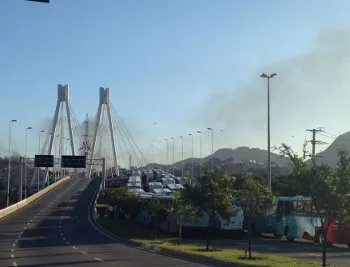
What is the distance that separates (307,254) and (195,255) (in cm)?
603

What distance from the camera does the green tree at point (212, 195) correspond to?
106 feet

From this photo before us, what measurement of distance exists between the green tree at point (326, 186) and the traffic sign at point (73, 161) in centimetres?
6332

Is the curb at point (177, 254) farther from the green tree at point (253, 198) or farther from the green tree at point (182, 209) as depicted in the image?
the green tree at point (253, 198)

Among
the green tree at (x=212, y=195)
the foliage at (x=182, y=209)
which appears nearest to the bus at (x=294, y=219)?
the foliage at (x=182, y=209)

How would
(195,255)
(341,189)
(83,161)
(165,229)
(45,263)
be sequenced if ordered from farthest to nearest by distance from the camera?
(83,161)
(165,229)
(195,255)
(45,263)
(341,189)

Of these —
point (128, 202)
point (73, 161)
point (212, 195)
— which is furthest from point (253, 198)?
point (73, 161)

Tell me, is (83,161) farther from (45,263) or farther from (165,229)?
(45,263)

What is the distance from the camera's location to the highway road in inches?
1019

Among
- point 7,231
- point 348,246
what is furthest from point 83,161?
point 348,246

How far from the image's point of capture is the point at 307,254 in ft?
101

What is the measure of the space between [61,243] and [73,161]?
46248 mm

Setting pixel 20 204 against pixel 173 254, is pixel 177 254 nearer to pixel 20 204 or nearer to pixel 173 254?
pixel 173 254

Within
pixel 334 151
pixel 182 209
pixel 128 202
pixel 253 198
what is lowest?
pixel 128 202

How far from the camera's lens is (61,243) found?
125 ft
